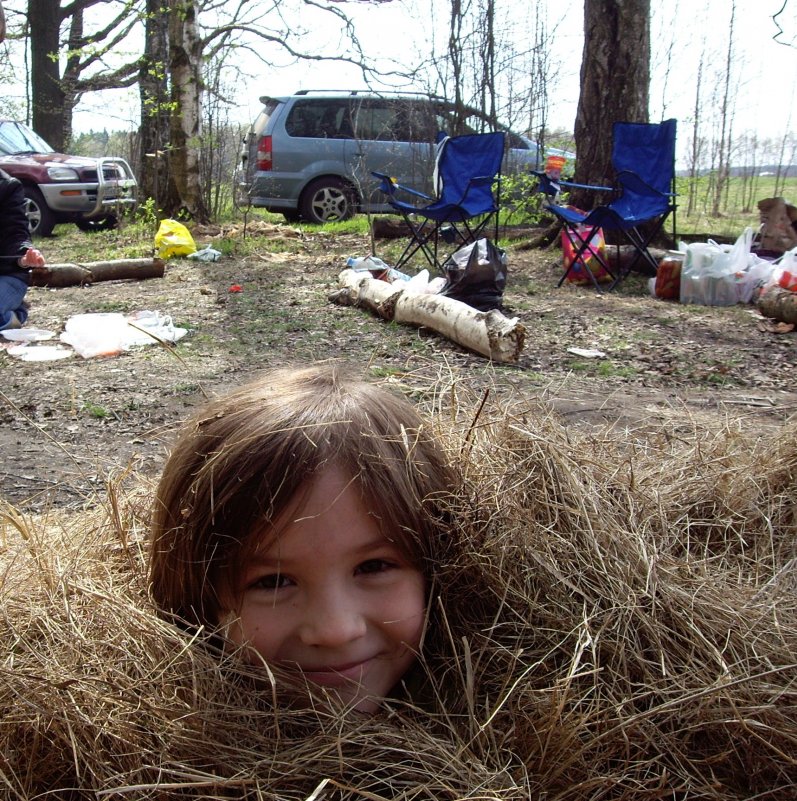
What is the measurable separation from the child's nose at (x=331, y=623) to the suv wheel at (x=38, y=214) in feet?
43.7

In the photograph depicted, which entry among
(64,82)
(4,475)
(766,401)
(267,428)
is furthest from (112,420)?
(64,82)

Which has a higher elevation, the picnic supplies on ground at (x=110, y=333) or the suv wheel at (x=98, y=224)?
the suv wheel at (x=98, y=224)

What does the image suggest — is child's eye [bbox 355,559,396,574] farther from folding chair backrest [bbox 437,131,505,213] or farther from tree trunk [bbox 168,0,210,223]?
tree trunk [bbox 168,0,210,223]

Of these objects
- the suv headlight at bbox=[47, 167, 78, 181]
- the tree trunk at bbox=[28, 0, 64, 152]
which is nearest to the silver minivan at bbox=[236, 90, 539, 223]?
the suv headlight at bbox=[47, 167, 78, 181]

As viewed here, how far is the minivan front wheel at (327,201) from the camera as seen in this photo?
12.8m

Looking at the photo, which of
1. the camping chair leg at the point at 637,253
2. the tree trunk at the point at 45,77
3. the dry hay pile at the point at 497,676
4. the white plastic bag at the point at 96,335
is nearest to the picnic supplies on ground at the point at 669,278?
the camping chair leg at the point at 637,253

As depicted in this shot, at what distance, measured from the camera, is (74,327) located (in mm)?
5715

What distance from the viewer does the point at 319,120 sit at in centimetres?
1264

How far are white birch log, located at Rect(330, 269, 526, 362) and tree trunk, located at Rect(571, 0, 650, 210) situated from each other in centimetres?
353

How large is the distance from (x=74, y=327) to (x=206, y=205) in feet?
25.2

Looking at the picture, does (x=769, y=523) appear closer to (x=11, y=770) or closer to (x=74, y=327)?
(x=11, y=770)

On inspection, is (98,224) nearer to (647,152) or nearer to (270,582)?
(647,152)

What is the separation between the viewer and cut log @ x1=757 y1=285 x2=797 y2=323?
6.07 meters

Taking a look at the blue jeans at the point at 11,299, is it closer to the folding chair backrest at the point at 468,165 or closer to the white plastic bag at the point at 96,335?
the white plastic bag at the point at 96,335
